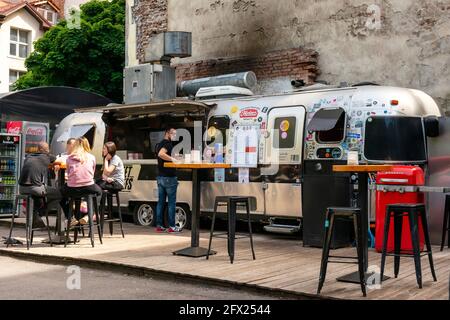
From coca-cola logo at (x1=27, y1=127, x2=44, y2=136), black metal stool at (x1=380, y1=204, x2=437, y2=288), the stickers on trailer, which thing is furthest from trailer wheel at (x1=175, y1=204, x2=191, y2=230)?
black metal stool at (x1=380, y1=204, x2=437, y2=288)

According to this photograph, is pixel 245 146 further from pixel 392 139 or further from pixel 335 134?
pixel 392 139

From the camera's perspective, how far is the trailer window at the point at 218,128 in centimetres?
1117

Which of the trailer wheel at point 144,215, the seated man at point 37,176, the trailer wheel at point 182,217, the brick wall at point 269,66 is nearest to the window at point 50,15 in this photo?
the brick wall at point 269,66

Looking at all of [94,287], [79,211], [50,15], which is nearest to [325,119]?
[79,211]

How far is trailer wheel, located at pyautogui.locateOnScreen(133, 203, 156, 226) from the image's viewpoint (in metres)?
12.4

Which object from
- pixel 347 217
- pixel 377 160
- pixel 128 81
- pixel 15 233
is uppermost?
pixel 128 81

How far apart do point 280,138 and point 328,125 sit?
3.72ft

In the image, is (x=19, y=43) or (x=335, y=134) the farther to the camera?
(x=19, y=43)

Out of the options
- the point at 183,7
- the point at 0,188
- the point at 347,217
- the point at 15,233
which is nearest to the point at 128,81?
the point at 183,7

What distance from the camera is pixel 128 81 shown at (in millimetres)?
15547

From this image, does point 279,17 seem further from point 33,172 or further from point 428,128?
point 33,172

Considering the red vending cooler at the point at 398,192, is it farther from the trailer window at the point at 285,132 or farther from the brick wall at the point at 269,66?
the brick wall at the point at 269,66

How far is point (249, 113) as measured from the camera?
10.9m

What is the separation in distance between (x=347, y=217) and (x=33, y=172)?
5674mm
